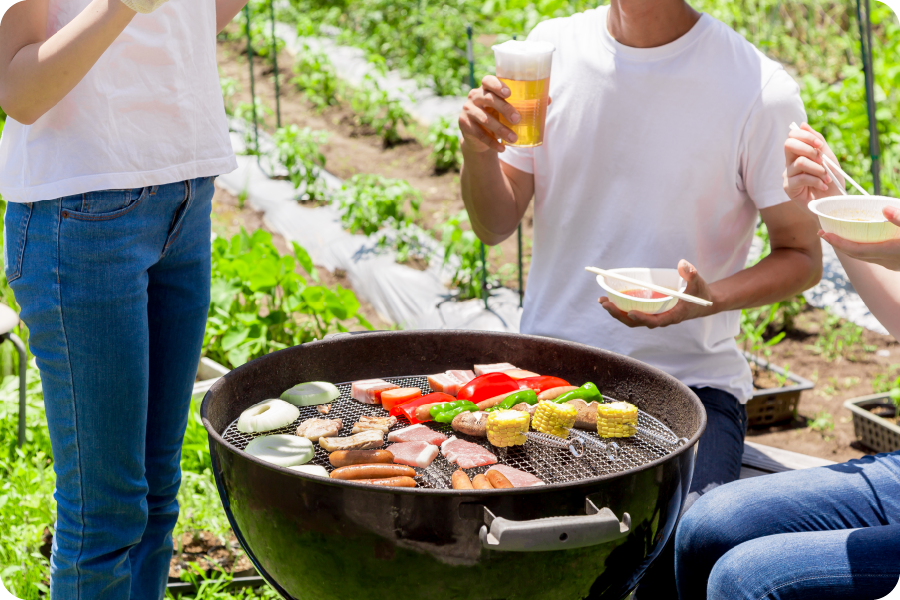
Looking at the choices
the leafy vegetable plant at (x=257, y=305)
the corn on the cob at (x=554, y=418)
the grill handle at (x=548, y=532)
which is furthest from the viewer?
the leafy vegetable plant at (x=257, y=305)

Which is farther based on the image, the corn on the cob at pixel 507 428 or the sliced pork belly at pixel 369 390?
the sliced pork belly at pixel 369 390

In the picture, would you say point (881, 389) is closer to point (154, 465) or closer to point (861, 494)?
point (861, 494)

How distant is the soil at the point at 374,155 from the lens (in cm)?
522

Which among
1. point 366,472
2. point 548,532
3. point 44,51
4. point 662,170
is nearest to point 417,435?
point 366,472

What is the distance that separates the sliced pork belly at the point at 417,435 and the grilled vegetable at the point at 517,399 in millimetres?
150

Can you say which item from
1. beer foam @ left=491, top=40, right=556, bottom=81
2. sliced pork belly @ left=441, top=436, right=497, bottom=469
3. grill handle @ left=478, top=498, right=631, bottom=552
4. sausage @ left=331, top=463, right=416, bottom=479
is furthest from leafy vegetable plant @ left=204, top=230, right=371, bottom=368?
grill handle @ left=478, top=498, right=631, bottom=552

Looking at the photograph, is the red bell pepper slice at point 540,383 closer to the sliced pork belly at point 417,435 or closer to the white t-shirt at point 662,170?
the sliced pork belly at point 417,435

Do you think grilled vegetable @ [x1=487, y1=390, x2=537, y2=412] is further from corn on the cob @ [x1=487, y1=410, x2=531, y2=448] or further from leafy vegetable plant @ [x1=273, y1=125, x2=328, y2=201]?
leafy vegetable plant @ [x1=273, y1=125, x2=328, y2=201]

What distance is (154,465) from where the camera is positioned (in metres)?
1.78

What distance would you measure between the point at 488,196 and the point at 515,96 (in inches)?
20.0

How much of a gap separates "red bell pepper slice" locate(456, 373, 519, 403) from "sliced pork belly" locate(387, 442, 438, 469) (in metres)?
0.23

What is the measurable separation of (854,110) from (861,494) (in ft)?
9.97

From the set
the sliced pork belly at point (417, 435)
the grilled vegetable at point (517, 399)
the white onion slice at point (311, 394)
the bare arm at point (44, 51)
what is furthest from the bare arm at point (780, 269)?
the bare arm at point (44, 51)

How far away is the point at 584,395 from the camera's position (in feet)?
5.48
